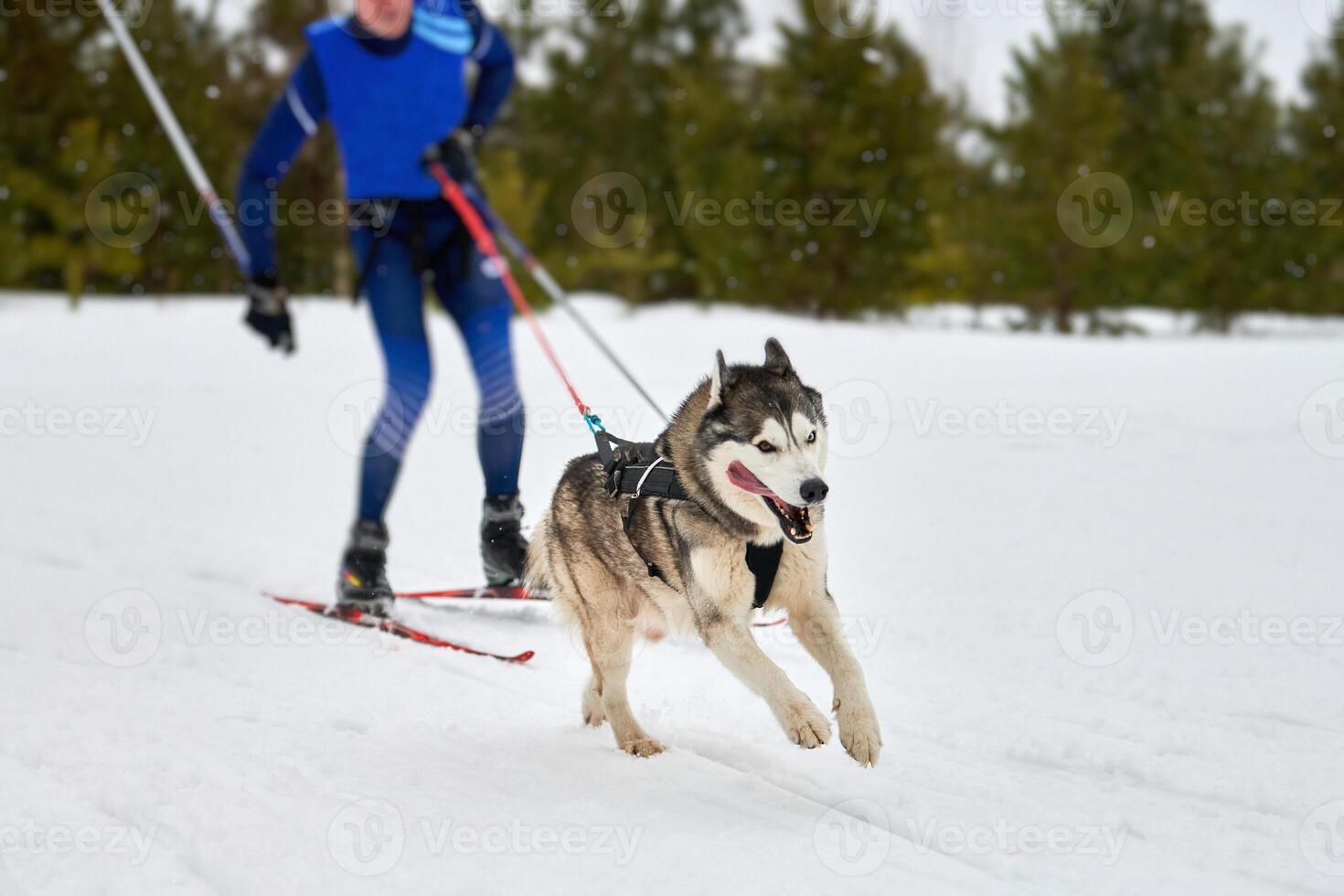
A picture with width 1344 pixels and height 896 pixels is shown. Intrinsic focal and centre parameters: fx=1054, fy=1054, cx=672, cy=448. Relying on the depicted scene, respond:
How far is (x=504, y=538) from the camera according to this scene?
4730 millimetres

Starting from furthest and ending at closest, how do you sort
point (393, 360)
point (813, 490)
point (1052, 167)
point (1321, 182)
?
point (1321, 182)
point (1052, 167)
point (393, 360)
point (813, 490)

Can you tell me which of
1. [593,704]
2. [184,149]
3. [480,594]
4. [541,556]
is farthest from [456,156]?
[593,704]

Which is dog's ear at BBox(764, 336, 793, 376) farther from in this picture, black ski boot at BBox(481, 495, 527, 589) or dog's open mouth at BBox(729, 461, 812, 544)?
black ski boot at BBox(481, 495, 527, 589)

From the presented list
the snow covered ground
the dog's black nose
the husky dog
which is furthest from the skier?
the dog's black nose

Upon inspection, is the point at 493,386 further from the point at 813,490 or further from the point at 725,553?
the point at 813,490

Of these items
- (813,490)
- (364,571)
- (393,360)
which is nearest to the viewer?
(813,490)

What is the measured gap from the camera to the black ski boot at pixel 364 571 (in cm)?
465

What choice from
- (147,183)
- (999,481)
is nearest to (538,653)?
(999,481)

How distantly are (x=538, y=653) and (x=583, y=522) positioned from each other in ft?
3.57

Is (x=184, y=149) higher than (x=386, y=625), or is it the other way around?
(x=184, y=149)

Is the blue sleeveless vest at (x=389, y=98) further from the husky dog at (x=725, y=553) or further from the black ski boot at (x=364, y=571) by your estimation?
the husky dog at (x=725, y=553)

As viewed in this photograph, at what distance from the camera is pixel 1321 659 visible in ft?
12.5

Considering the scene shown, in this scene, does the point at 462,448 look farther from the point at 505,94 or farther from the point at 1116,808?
the point at 1116,808

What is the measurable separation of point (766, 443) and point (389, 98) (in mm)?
2457
